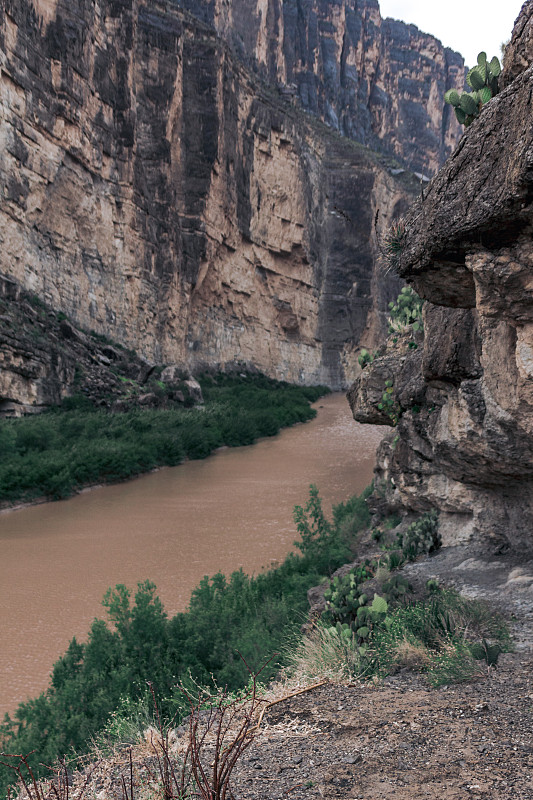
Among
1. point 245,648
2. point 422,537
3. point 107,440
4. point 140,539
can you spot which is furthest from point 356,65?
point 245,648

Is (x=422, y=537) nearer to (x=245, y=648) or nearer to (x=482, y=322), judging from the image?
(x=245, y=648)

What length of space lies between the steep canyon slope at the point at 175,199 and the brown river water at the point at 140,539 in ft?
16.0

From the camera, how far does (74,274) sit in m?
19.1

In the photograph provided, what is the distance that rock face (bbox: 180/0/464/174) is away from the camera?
48438 millimetres

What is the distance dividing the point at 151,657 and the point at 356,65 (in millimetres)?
75300

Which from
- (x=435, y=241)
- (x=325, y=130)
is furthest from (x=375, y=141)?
(x=435, y=241)

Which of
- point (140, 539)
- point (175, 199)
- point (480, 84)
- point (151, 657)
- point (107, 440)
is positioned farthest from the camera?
point (175, 199)

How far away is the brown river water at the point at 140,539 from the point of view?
6520mm

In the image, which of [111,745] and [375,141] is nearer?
[111,745]

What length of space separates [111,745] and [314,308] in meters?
35.5

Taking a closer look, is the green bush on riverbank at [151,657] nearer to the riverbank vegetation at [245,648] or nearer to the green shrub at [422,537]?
the riverbank vegetation at [245,648]

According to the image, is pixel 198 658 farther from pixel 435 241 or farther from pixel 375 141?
pixel 375 141

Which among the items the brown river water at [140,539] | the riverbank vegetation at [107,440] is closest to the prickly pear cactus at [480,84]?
the brown river water at [140,539]

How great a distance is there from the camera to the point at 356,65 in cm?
6638
